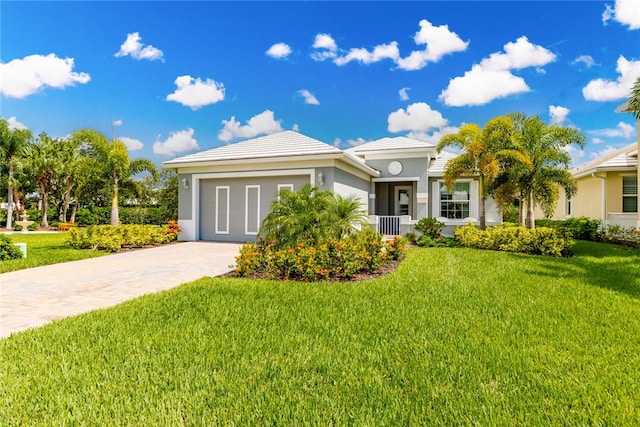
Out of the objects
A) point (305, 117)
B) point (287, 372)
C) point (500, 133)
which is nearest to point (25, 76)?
point (305, 117)

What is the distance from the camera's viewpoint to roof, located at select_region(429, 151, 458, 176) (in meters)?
17.4

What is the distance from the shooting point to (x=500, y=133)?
13.3 meters

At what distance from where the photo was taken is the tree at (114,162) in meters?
21.4

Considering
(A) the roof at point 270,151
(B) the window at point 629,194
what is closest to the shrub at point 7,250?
(A) the roof at point 270,151

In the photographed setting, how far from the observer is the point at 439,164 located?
18.4m

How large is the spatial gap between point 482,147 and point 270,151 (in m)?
8.61

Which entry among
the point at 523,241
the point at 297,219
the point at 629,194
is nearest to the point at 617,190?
the point at 629,194

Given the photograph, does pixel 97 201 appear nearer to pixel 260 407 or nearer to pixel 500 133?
pixel 500 133

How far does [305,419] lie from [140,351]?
204 cm

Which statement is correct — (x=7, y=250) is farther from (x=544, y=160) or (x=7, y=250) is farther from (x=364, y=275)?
(x=544, y=160)

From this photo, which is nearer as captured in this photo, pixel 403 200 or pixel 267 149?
pixel 267 149

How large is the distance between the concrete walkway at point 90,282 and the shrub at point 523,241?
8.52 meters

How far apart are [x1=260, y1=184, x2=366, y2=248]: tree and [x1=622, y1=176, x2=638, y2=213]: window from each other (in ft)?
51.2

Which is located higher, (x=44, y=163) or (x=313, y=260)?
(x=44, y=163)
